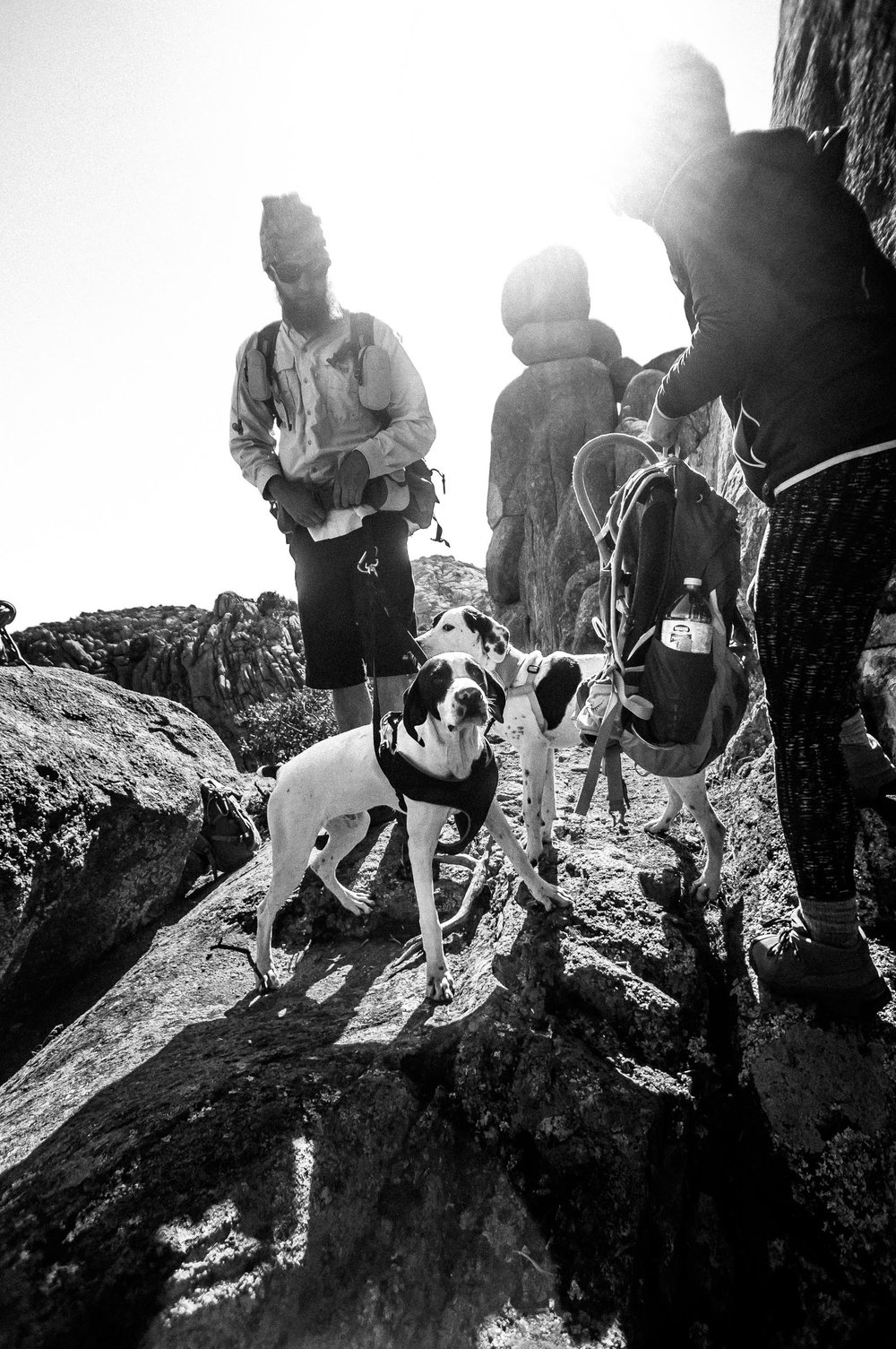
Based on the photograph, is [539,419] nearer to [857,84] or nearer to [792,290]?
[857,84]

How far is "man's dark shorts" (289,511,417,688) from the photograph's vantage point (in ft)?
13.3

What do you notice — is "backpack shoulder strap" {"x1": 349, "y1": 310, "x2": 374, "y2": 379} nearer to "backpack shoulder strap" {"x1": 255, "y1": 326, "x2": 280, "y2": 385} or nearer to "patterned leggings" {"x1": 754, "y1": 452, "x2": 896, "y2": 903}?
"backpack shoulder strap" {"x1": 255, "y1": 326, "x2": 280, "y2": 385}

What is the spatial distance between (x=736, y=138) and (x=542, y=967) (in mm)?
2871

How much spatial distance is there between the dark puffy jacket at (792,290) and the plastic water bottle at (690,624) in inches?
26.8

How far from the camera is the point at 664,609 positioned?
2.78 meters

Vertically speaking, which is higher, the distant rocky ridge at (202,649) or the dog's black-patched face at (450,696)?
the dog's black-patched face at (450,696)

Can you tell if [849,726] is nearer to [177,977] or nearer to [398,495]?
[398,495]

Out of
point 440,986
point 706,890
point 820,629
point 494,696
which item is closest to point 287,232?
point 494,696

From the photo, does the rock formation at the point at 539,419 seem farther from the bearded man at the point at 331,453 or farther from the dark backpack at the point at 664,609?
the dark backpack at the point at 664,609

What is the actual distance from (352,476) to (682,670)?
7.19ft

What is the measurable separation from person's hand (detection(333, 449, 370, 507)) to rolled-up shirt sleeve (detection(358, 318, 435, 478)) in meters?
0.07

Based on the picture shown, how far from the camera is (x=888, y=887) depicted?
266cm

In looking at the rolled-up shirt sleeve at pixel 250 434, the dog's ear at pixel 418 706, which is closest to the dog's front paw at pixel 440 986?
the dog's ear at pixel 418 706

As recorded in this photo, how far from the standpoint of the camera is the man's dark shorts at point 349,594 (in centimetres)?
405
